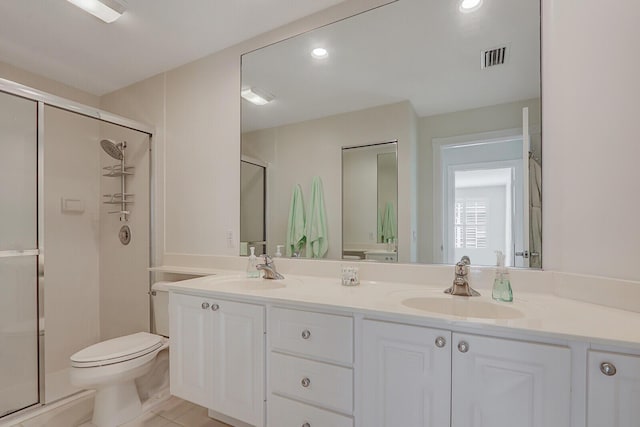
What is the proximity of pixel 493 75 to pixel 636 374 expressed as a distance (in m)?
1.20

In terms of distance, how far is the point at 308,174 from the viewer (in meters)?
1.85

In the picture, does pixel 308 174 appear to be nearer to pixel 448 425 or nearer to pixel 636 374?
pixel 448 425

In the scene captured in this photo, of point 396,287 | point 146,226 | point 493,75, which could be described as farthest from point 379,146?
point 146,226

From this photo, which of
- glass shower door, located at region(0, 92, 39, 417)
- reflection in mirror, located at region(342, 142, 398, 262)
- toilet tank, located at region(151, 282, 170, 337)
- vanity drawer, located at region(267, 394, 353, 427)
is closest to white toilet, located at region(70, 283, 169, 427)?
toilet tank, located at region(151, 282, 170, 337)

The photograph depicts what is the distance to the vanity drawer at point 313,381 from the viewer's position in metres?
1.10

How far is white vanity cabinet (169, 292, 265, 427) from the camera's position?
1290 mm

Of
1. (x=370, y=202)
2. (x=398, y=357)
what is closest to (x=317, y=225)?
(x=370, y=202)

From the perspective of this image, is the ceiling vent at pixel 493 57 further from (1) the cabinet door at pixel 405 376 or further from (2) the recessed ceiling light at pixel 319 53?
(1) the cabinet door at pixel 405 376

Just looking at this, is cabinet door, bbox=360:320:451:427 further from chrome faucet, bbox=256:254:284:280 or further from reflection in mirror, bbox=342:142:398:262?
chrome faucet, bbox=256:254:284:280

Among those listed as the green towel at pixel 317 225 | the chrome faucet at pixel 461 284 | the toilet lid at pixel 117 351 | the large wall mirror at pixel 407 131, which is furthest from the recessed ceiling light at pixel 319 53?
the toilet lid at pixel 117 351

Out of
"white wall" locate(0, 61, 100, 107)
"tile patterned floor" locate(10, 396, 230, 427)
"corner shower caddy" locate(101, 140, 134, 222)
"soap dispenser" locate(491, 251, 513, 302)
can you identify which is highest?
"white wall" locate(0, 61, 100, 107)

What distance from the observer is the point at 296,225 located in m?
1.88

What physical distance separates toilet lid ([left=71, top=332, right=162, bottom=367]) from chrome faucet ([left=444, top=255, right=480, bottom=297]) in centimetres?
173

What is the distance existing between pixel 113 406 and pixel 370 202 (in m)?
1.86
